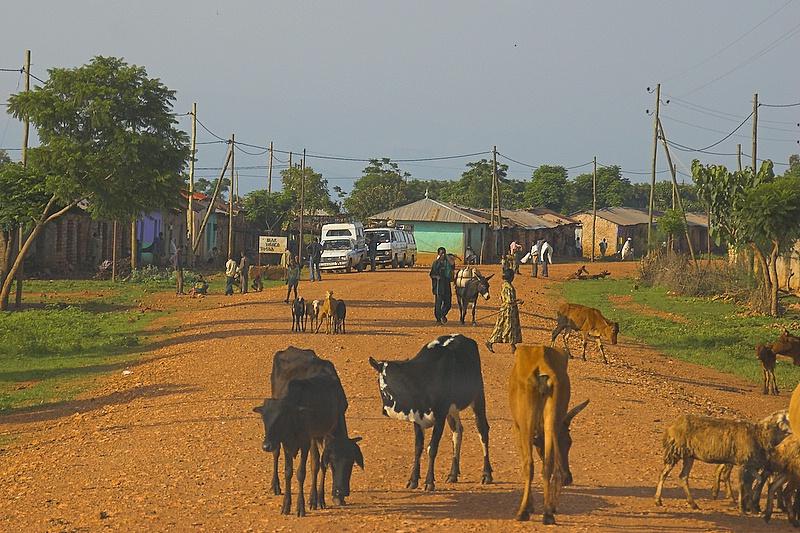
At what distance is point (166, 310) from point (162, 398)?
16319 millimetres

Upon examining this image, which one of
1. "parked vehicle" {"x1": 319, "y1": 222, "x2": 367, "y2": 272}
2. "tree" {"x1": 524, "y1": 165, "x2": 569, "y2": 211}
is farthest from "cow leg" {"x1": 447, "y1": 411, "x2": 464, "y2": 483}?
"tree" {"x1": 524, "y1": 165, "x2": 569, "y2": 211}

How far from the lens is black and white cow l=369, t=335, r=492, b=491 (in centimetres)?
1026

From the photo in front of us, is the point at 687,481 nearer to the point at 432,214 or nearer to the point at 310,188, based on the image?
the point at 432,214

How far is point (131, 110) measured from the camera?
30.9m

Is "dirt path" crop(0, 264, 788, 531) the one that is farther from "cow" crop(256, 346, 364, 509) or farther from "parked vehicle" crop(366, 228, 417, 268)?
"parked vehicle" crop(366, 228, 417, 268)

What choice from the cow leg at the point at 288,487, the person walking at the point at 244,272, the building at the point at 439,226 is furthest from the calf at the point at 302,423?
the building at the point at 439,226

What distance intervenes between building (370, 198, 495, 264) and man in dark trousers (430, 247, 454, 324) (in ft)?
139

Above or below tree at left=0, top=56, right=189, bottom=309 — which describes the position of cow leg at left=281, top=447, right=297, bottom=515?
below

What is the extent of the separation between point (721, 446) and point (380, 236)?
46.2 meters

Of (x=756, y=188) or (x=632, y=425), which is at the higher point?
(x=756, y=188)

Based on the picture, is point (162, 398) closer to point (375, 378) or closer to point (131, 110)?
point (375, 378)

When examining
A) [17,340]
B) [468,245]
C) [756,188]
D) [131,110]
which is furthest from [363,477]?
[468,245]

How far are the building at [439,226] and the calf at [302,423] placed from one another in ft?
194

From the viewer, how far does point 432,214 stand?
2793 inches
